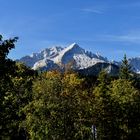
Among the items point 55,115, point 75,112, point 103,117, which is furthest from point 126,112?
point 55,115

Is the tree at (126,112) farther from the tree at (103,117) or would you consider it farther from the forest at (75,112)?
the tree at (103,117)

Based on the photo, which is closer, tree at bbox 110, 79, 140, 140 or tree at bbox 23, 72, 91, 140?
tree at bbox 23, 72, 91, 140

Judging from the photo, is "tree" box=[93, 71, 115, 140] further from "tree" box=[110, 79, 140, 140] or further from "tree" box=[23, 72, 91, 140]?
"tree" box=[23, 72, 91, 140]

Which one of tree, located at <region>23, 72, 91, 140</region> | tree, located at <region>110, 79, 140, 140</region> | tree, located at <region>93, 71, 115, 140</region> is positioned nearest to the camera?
tree, located at <region>23, 72, 91, 140</region>

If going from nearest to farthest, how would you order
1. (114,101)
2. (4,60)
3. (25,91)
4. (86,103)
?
(4,60), (86,103), (114,101), (25,91)

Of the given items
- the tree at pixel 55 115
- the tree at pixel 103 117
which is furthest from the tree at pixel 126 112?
the tree at pixel 55 115

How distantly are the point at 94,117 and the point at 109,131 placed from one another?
3.37 metres

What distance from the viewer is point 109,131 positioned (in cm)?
6969

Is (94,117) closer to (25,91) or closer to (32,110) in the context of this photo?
(32,110)

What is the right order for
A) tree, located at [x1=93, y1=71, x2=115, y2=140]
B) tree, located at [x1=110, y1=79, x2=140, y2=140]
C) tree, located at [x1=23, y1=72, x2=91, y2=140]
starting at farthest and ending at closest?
tree, located at [x1=110, y1=79, x2=140, y2=140] → tree, located at [x1=93, y1=71, x2=115, y2=140] → tree, located at [x1=23, y1=72, x2=91, y2=140]

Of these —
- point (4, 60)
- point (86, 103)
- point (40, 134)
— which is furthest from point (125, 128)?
point (4, 60)

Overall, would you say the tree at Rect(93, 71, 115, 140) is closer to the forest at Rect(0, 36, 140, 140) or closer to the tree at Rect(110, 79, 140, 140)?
the forest at Rect(0, 36, 140, 140)

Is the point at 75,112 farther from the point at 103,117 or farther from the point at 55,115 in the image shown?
the point at 103,117

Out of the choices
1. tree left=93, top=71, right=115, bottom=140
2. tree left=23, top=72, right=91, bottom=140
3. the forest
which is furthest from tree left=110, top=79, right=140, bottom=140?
tree left=23, top=72, right=91, bottom=140
